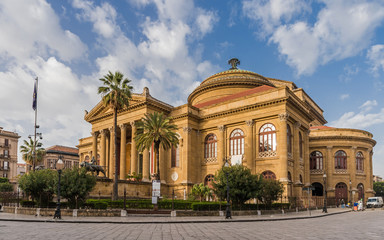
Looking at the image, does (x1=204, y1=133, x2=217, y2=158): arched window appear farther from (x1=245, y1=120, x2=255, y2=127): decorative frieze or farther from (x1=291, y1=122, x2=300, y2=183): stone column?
(x1=291, y1=122, x2=300, y2=183): stone column

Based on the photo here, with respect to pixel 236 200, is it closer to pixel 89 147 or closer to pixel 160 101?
pixel 160 101

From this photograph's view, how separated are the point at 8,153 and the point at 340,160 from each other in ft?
258

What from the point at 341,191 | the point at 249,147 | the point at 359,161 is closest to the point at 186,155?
the point at 249,147

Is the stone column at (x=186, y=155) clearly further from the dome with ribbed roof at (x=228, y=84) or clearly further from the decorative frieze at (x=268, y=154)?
the dome with ribbed roof at (x=228, y=84)

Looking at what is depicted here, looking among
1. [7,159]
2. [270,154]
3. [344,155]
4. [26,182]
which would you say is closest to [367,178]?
[344,155]

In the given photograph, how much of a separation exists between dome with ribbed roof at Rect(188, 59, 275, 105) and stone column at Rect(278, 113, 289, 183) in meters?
16.9

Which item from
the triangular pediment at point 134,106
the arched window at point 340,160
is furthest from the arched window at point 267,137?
the arched window at point 340,160

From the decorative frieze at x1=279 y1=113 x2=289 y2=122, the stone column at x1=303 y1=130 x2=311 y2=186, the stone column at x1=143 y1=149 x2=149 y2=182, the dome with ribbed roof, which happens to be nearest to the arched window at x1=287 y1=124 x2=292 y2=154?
the decorative frieze at x1=279 y1=113 x2=289 y2=122

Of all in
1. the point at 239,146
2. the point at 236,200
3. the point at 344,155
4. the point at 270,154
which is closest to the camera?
the point at 236,200

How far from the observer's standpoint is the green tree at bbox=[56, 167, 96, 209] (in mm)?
29500

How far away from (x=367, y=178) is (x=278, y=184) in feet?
92.5

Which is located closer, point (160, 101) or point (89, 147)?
point (160, 101)

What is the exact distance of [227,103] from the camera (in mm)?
47094

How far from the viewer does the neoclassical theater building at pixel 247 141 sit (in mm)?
42250
